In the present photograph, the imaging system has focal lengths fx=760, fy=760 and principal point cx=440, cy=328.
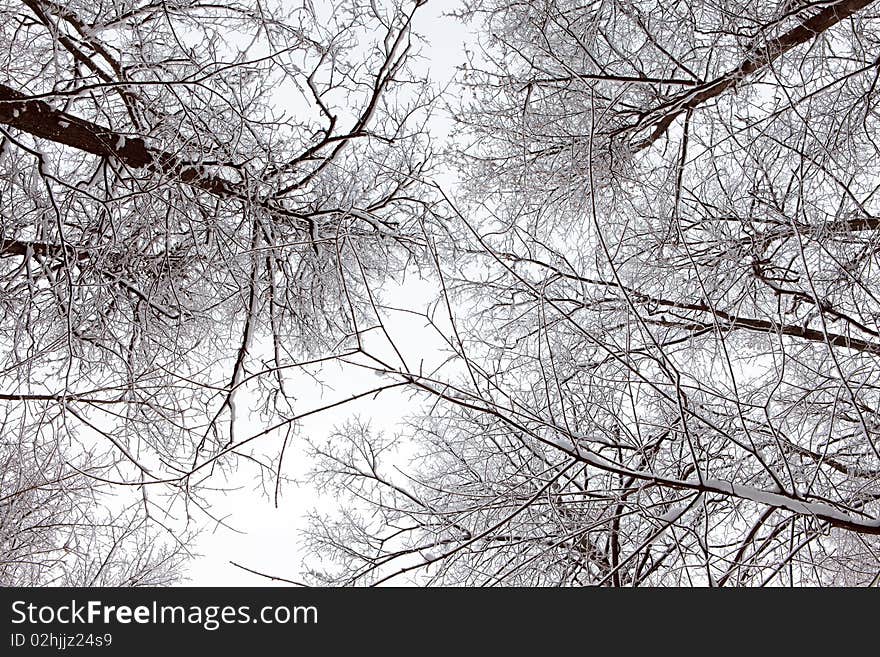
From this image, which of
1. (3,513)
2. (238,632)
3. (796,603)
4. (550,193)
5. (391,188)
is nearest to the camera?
(796,603)

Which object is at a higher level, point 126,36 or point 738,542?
point 126,36

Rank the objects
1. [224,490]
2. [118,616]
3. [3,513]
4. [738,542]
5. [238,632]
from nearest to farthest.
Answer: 1. [238,632]
2. [118,616]
3. [738,542]
4. [224,490]
5. [3,513]

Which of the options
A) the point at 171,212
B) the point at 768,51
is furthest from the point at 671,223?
the point at 171,212

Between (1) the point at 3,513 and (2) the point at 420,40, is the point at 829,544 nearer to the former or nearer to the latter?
(2) the point at 420,40

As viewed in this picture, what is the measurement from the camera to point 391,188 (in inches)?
195

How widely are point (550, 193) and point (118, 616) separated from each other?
3247 mm

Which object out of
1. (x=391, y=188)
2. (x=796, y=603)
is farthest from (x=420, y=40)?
(x=796, y=603)

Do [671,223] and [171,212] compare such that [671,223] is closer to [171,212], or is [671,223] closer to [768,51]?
[768,51]

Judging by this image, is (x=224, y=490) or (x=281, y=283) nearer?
(x=224, y=490)

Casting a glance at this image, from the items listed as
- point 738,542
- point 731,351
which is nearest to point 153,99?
point 738,542

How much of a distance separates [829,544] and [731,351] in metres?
2.23

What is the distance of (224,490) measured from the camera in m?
3.56

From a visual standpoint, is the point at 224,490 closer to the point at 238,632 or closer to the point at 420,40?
the point at 238,632

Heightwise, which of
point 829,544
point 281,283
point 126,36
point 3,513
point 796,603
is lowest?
point 796,603
